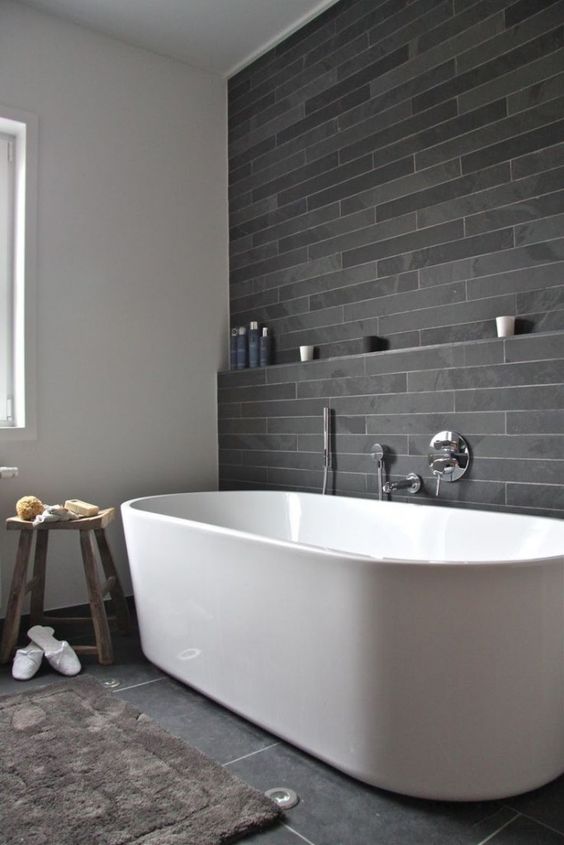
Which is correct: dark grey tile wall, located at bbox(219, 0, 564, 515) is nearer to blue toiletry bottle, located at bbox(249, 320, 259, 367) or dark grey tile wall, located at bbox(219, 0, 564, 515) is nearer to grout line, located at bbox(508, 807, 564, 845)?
blue toiletry bottle, located at bbox(249, 320, 259, 367)

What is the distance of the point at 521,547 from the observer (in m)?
2.42

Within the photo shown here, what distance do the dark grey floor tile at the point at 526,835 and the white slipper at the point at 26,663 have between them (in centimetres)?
187

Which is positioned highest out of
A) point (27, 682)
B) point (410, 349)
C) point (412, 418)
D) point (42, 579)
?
point (410, 349)

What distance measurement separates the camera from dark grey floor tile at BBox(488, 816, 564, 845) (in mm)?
1674

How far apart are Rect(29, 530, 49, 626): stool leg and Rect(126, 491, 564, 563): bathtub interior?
485 mm

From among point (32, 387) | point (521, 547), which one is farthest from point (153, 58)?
point (521, 547)

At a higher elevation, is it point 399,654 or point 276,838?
point 399,654

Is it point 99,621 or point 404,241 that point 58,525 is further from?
point 404,241

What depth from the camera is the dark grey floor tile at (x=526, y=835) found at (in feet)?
5.49

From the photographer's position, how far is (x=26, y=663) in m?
2.83

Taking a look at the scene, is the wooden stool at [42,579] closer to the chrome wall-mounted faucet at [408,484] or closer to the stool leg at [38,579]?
the stool leg at [38,579]

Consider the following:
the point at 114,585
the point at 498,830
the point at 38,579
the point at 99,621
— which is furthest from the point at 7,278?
the point at 498,830

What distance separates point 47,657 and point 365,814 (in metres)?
1.59

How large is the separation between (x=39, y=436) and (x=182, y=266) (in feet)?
4.26
